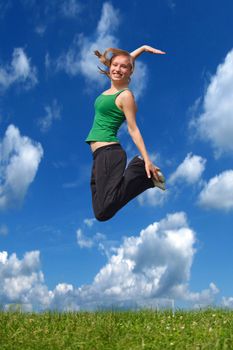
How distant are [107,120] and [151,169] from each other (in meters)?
1.18

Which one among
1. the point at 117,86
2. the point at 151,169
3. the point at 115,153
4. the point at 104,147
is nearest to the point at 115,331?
the point at 151,169

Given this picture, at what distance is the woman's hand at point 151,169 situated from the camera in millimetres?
9070

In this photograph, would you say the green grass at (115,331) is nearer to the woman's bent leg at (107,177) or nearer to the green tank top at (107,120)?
the woman's bent leg at (107,177)

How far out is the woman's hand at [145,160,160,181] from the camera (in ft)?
29.8

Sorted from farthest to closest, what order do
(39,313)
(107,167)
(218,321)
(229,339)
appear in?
(39,313), (218,321), (107,167), (229,339)

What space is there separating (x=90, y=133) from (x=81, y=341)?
137 inches

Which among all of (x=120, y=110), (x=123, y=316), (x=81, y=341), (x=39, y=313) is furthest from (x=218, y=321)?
(x=120, y=110)

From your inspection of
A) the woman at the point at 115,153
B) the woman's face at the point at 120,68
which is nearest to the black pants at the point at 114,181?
the woman at the point at 115,153

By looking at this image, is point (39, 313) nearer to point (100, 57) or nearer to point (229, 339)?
point (229, 339)

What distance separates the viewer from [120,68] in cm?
958

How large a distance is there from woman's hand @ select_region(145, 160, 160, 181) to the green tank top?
0.81m

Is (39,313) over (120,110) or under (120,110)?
under

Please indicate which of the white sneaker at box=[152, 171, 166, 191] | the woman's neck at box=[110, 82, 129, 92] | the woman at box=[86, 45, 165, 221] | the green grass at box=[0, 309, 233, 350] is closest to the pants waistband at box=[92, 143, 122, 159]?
the woman at box=[86, 45, 165, 221]

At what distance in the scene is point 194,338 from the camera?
29.3 ft
